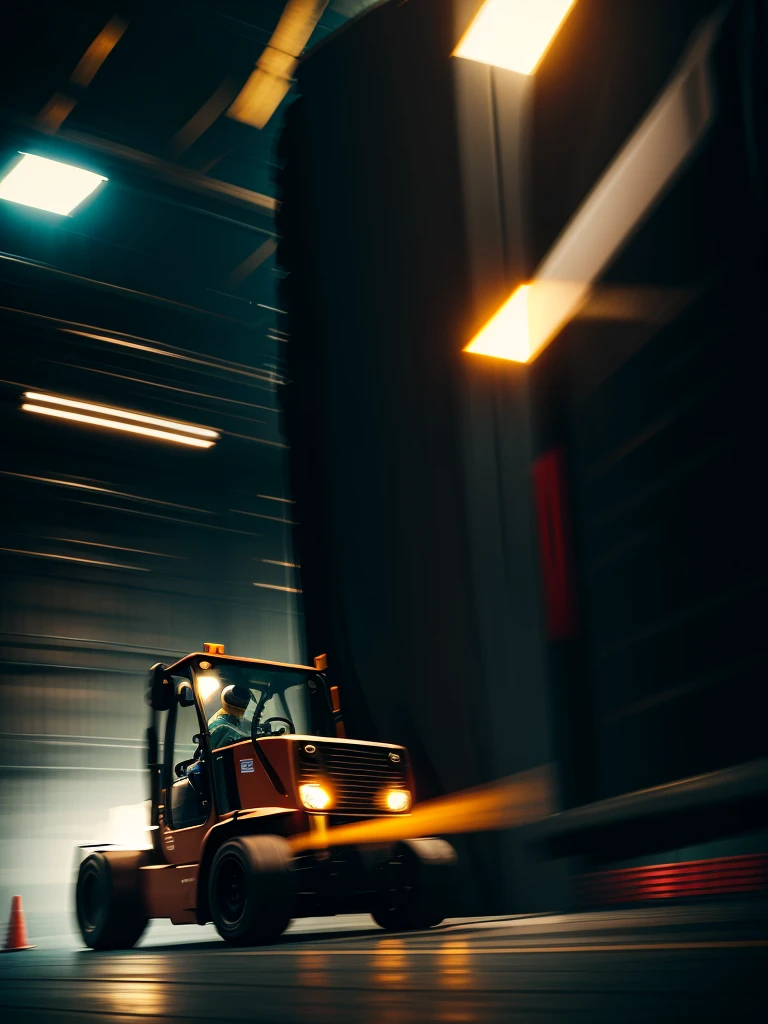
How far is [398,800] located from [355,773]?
1.38 ft

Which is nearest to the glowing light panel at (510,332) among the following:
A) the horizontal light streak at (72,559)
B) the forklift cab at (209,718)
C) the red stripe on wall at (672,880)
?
the forklift cab at (209,718)

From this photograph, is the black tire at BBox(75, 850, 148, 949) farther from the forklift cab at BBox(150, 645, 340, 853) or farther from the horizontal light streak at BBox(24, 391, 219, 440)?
the horizontal light streak at BBox(24, 391, 219, 440)

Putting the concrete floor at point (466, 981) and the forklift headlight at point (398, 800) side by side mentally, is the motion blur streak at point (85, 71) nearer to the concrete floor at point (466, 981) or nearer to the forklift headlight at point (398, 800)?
the forklift headlight at point (398, 800)

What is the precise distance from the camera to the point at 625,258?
770 centimetres

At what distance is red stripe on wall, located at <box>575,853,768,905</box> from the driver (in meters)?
2.45

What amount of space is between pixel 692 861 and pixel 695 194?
4.31 meters

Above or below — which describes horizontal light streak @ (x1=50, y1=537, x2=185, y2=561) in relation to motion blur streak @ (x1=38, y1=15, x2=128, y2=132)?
below

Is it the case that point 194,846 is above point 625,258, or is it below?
below

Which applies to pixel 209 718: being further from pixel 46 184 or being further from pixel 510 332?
pixel 46 184

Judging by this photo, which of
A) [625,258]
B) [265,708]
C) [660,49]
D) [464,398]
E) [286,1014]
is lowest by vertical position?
[286,1014]

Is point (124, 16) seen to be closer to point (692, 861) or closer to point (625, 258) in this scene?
point (625, 258)

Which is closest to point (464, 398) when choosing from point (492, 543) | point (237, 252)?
point (492, 543)

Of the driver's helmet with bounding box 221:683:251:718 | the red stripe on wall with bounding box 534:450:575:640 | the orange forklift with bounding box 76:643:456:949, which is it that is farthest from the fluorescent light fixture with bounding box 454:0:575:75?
the driver's helmet with bounding box 221:683:251:718

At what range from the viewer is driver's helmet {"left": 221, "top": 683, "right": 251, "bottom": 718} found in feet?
21.9
